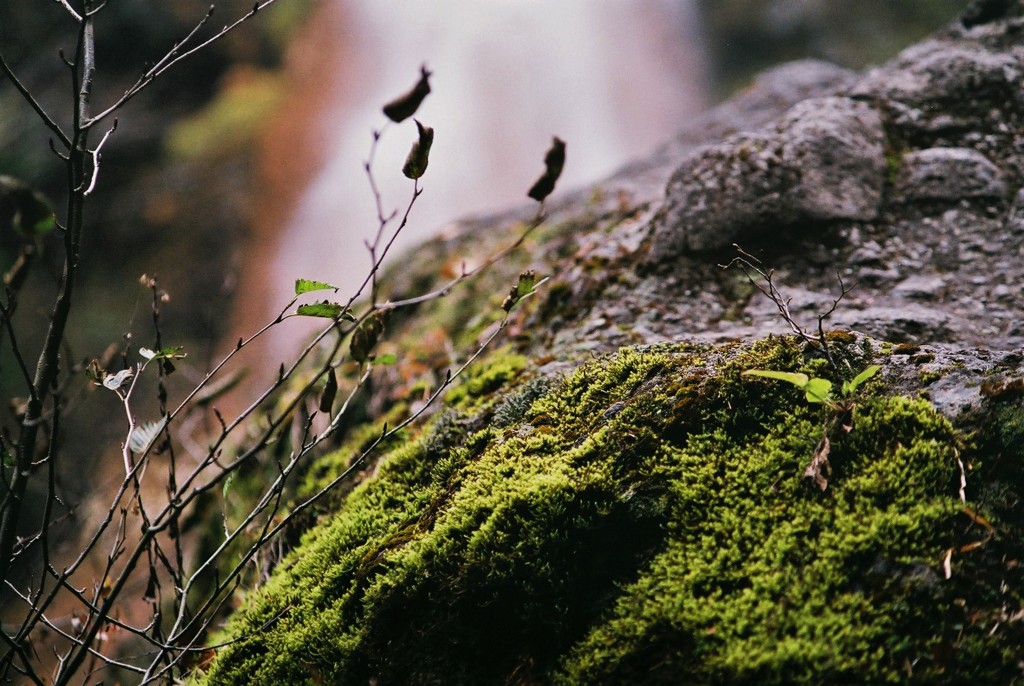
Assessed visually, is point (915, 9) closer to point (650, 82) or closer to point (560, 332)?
point (650, 82)

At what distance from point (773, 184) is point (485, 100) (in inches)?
504

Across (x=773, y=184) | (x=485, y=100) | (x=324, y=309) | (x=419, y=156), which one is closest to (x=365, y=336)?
(x=324, y=309)

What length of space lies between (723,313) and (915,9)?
1367 cm

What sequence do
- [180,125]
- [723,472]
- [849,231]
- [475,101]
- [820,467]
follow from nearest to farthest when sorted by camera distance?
[820,467], [723,472], [849,231], [180,125], [475,101]

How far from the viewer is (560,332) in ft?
9.91

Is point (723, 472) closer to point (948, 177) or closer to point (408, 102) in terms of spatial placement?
point (408, 102)

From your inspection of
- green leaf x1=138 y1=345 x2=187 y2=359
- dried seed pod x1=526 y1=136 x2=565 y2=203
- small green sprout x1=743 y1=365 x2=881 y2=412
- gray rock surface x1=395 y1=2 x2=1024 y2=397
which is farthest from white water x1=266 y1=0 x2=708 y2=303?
small green sprout x1=743 y1=365 x2=881 y2=412

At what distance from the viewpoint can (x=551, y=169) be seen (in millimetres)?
1768

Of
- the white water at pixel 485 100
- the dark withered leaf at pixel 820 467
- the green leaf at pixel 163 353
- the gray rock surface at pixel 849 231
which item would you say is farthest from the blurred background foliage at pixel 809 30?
the green leaf at pixel 163 353

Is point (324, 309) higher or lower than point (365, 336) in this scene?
higher

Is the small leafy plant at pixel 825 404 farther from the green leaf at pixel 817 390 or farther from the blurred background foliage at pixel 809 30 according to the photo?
the blurred background foliage at pixel 809 30

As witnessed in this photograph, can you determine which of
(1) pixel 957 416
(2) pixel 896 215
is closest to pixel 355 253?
(2) pixel 896 215

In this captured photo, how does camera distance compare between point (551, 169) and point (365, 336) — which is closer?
point (551, 169)

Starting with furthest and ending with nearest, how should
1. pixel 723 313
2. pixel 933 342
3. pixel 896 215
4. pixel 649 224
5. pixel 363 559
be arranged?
1. pixel 649 224
2. pixel 896 215
3. pixel 723 313
4. pixel 933 342
5. pixel 363 559
